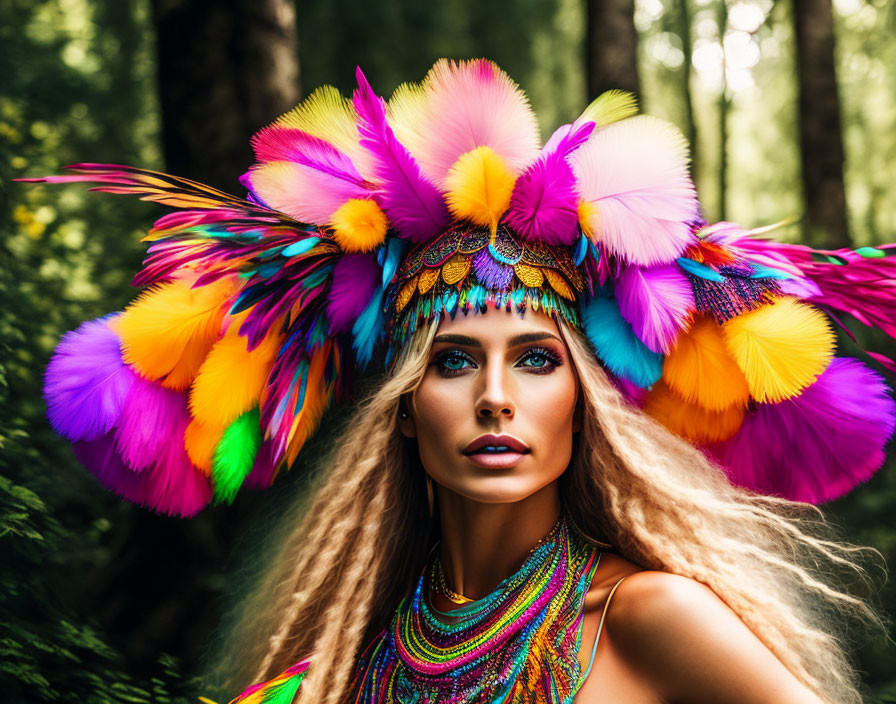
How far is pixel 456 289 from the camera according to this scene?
80.2 inches

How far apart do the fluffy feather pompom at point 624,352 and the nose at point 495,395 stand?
10.5 inches

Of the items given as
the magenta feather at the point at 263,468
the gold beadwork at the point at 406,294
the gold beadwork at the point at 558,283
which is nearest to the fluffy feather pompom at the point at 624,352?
the gold beadwork at the point at 558,283

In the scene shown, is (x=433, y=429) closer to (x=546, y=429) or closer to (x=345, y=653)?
(x=546, y=429)

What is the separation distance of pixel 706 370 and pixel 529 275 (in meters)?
0.47

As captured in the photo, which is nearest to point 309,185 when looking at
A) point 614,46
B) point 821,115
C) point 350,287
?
point 350,287

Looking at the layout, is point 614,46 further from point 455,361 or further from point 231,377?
point 231,377

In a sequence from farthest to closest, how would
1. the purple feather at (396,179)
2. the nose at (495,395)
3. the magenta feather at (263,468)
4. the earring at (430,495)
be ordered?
the earring at (430,495) < the magenta feather at (263,468) < the purple feather at (396,179) < the nose at (495,395)

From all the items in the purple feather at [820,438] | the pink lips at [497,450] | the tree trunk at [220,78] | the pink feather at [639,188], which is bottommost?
the purple feather at [820,438]

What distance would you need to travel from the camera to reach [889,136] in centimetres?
1066

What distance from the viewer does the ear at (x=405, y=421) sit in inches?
87.0

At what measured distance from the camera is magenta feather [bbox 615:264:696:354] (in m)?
1.97

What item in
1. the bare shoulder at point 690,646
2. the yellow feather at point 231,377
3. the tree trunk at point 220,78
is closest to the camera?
the bare shoulder at point 690,646

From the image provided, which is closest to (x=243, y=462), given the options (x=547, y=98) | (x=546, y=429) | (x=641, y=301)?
(x=546, y=429)

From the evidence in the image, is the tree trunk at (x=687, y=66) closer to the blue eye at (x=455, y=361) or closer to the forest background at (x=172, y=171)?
the forest background at (x=172, y=171)
